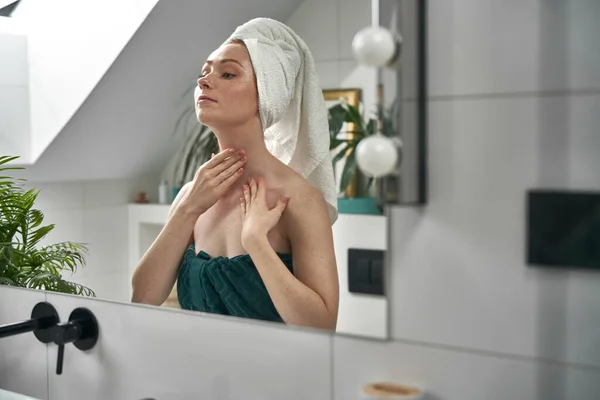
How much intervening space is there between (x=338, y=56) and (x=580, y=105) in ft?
1.12

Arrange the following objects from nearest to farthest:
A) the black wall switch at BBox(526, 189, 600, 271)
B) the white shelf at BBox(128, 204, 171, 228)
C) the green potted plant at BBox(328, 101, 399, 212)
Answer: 1. the black wall switch at BBox(526, 189, 600, 271)
2. the green potted plant at BBox(328, 101, 399, 212)
3. the white shelf at BBox(128, 204, 171, 228)

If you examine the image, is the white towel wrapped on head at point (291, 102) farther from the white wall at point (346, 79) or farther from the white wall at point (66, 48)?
the white wall at point (66, 48)

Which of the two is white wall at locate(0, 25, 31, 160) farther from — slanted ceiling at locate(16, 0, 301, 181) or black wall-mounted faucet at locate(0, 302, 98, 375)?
black wall-mounted faucet at locate(0, 302, 98, 375)

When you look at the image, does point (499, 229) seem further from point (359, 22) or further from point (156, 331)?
point (156, 331)

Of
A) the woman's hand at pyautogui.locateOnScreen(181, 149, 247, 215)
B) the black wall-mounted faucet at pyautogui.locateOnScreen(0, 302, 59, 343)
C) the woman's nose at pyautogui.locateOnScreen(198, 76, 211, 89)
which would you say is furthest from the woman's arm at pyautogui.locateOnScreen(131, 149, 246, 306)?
the black wall-mounted faucet at pyautogui.locateOnScreen(0, 302, 59, 343)

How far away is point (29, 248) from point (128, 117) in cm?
36

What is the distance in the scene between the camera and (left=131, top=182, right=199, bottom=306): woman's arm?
Answer: 124 centimetres

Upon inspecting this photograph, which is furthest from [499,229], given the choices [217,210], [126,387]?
[126,387]

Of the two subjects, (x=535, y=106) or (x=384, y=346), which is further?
(x=384, y=346)

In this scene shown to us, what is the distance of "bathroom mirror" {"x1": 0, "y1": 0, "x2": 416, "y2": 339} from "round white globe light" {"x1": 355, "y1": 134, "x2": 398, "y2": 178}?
5 centimetres

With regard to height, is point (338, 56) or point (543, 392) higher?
point (338, 56)

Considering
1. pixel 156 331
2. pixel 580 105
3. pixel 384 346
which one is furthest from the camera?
pixel 156 331

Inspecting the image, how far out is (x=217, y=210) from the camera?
1.21 metres

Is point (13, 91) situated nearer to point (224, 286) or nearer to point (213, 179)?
point (213, 179)
